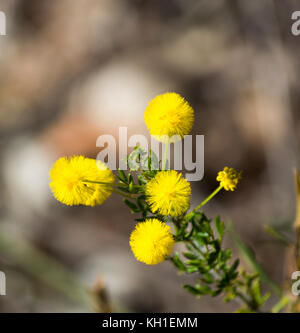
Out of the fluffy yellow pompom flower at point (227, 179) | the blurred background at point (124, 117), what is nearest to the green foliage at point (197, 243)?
the fluffy yellow pompom flower at point (227, 179)

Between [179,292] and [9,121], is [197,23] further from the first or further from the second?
[179,292]

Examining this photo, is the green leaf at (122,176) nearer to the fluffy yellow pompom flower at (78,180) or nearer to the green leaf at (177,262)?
the fluffy yellow pompom flower at (78,180)

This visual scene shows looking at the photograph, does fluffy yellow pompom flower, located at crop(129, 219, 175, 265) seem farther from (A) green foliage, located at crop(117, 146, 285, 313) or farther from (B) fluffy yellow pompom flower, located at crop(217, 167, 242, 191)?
(B) fluffy yellow pompom flower, located at crop(217, 167, 242, 191)

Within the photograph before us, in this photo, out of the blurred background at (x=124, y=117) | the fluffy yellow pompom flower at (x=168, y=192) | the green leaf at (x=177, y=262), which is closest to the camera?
the fluffy yellow pompom flower at (x=168, y=192)

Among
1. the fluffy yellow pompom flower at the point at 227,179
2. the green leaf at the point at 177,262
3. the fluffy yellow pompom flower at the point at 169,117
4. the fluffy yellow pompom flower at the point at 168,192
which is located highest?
the fluffy yellow pompom flower at the point at 169,117

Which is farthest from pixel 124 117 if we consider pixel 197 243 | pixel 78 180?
pixel 78 180
